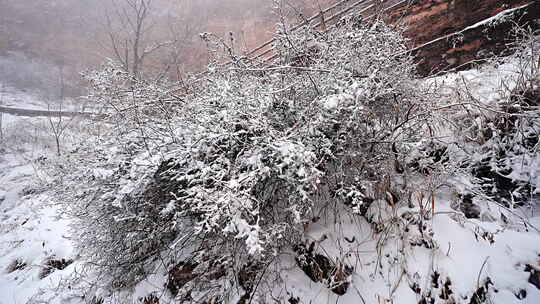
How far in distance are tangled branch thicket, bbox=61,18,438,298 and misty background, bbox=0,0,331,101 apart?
11054mm

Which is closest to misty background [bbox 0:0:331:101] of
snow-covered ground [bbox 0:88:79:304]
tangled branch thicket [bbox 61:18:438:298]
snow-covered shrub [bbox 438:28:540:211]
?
snow-covered ground [bbox 0:88:79:304]

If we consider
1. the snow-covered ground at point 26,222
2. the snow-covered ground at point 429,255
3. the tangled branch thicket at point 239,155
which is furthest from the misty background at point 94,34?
the snow-covered ground at point 429,255

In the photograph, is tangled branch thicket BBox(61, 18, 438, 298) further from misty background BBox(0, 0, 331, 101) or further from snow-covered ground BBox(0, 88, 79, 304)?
misty background BBox(0, 0, 331, 101)

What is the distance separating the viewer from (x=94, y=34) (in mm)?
19391

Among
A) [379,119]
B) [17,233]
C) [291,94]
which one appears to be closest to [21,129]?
[17,233]

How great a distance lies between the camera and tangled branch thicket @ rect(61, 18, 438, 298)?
1675 millimetres

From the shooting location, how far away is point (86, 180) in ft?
7.10

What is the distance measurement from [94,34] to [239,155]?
24.1m

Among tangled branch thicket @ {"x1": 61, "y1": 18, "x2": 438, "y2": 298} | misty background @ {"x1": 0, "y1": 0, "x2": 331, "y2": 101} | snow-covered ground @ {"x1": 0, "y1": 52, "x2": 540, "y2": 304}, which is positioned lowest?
snow-covered ground @ {"x1": 0, "y1": 52, "x2": 540, "y2": 304}

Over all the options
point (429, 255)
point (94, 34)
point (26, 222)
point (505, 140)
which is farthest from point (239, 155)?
point (94, 34)

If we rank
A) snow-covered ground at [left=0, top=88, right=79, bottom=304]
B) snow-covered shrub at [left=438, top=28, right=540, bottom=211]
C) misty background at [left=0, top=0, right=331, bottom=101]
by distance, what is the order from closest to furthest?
snow-covered shrub at [left=438, top=28, right=540, bottom=211] < snow-covered ground at [left=0, top=88, right=79, bottom=304] < misty background at [left=0, top=0, right=331, bottom=101]

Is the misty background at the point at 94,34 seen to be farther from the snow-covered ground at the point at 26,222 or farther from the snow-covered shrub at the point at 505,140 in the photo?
the snow-covered shrub at the point at 505,140

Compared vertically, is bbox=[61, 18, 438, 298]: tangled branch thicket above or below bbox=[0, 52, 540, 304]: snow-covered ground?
above

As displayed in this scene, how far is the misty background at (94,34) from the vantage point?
14.4m
